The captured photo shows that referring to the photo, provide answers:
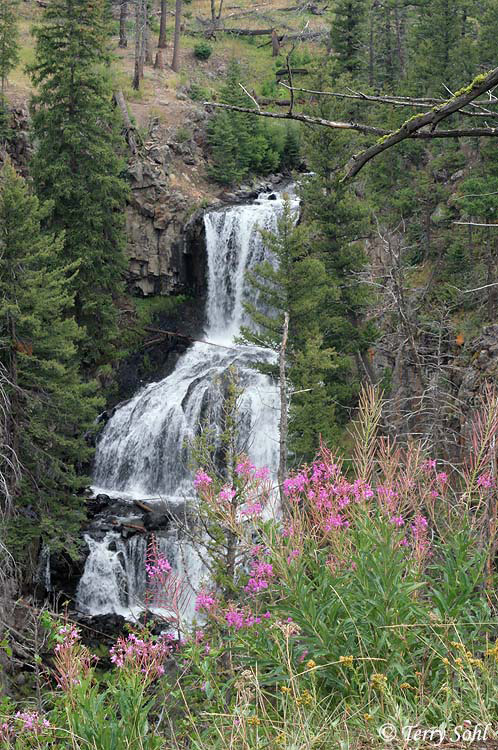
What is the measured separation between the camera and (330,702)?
11.3 ft

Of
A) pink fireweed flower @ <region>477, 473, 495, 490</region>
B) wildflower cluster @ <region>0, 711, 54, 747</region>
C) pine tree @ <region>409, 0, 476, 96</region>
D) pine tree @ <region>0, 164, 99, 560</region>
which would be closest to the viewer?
wildflower cluster @ <region>0, 711, 54, 747</region>

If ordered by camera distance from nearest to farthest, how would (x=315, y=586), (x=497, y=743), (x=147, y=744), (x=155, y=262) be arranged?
(x=497, y=743) < (x=147, y=744) < (x=315, y=586) < (x=155, y=262)

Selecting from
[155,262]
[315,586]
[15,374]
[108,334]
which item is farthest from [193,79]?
[315,586]

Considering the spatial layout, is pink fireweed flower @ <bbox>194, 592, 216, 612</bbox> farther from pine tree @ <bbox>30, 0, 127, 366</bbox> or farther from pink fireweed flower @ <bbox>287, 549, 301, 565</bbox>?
pine tree @ <bbox>30, 0, 127, 366</bbox>

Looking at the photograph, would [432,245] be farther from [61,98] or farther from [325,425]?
[61,98]

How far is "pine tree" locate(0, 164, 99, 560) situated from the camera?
52.8ft

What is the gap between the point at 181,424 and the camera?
2100 cm

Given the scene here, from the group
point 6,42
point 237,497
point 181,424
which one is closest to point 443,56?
point 181,424

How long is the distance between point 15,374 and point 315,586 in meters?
13.6

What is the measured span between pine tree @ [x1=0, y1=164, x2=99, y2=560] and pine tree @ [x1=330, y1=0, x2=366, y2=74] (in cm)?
1873

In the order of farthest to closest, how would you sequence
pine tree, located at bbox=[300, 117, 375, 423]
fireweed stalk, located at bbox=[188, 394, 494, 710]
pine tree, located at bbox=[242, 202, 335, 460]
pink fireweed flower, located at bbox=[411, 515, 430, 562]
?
pine tree, located at bbox=[300, 117, 375, 423] < pine tree, located at bbox=[242, 202, 335, 460] < pink fireweed flower, located at bbox=[411, 515, 430, 562] < fireweed stalk, located at bbox=[188, 394, 494, 710]

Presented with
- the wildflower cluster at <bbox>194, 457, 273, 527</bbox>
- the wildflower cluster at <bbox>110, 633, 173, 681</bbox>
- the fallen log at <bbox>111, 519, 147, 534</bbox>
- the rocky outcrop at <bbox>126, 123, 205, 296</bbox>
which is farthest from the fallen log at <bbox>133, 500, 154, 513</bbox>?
the wildflower cluster at <bbox>110, 633, 173, 681</bbox>

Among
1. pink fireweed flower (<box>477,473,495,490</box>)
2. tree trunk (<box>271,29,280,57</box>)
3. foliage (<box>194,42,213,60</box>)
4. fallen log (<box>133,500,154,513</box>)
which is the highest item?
tree trunk (<box>271,29,280,57</box>)

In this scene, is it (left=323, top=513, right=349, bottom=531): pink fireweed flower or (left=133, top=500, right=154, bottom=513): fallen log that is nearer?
(left=323, top=513, right=349, bottom=531): pink fireweed flower
